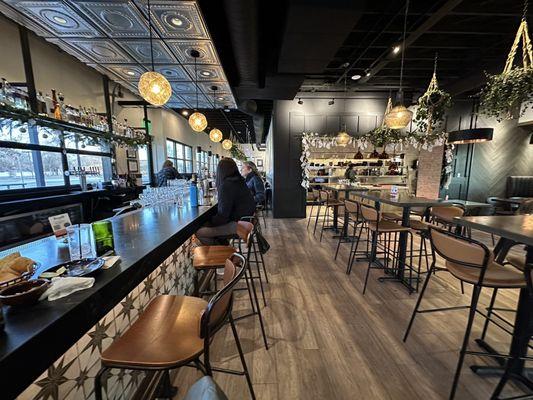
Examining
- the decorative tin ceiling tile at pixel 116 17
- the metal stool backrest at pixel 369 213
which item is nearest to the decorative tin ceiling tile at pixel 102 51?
the decorative tin ceiling tile at pixel 116 17

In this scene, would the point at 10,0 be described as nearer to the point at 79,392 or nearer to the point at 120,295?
the point at 120,295

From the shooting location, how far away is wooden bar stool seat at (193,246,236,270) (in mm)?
1987

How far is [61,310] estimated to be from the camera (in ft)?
2.62

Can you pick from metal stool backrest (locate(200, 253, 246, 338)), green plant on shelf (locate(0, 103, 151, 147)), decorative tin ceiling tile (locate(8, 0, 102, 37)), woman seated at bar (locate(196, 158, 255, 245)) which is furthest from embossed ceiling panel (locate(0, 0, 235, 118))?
metal stool backrest (locate(200, 253, 246, 338))

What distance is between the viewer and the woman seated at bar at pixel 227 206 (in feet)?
8.97

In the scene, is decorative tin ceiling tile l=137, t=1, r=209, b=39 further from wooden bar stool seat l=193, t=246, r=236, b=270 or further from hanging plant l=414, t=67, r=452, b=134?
hanging plant l=414, t=67, r=452, b=134

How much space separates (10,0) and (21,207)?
2.31 meters

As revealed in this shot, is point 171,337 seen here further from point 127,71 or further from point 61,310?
point 127,71

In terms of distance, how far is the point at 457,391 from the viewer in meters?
1.62

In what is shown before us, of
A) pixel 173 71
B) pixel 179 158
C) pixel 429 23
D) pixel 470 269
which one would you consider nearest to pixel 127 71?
pixel 173 71

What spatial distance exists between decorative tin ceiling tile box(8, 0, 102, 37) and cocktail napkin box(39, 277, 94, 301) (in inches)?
130

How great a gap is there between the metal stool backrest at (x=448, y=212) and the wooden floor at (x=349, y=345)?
2.96ft

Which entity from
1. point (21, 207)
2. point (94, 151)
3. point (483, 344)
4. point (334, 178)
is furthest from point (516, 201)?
point (94, 151)

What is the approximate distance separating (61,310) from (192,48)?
147 inches
